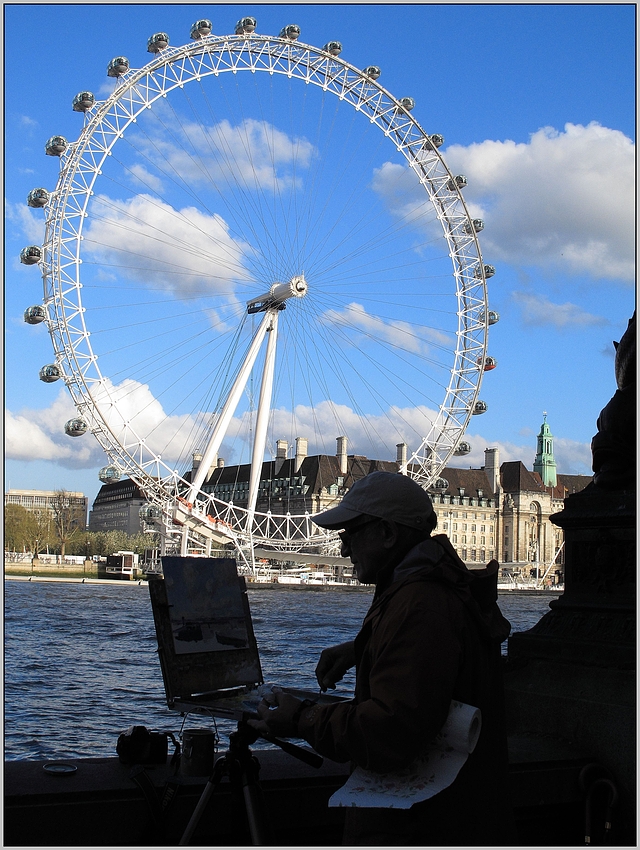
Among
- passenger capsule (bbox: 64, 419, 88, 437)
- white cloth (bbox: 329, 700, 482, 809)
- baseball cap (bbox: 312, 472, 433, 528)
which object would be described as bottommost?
white cloth (bbox: 329, 700, 482, 809)

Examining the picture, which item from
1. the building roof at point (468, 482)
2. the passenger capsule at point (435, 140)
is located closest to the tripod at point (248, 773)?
the passenger capsule at point (435, 140)

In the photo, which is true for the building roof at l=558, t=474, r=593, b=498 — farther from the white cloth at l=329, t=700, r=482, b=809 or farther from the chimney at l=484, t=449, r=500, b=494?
the white cloth at l=329, t=700, r=482, b=809

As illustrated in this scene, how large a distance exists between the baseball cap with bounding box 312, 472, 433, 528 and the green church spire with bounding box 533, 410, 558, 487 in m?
103

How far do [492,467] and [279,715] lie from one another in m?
99.4

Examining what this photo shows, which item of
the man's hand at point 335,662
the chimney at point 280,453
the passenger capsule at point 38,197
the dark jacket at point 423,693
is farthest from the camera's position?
the chimney at point 280,453

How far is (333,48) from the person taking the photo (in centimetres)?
3325

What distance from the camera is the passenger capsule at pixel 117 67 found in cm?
2934

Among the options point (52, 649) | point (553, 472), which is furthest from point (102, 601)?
point (553, 472)

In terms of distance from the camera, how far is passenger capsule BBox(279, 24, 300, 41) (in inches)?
1278

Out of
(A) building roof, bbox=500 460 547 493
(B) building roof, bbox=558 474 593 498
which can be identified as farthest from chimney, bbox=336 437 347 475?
(B) building roof, bbox=558 474 593 498

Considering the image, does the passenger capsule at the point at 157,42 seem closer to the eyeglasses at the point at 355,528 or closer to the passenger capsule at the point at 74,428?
the passenger capsule at the point at 74,428

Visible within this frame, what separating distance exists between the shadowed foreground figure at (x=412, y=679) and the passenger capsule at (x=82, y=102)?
29403 millimetres

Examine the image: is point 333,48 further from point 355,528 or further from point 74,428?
point 355,528

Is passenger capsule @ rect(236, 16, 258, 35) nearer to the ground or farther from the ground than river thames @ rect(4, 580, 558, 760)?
farther from the ground
